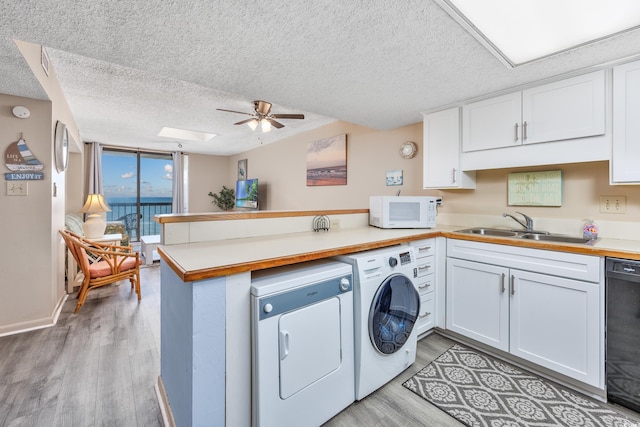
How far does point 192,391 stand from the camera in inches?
43.0

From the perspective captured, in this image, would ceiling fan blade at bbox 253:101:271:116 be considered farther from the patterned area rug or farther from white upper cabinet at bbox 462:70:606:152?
the patterned area rug

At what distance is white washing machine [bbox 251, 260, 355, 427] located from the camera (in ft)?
4.00

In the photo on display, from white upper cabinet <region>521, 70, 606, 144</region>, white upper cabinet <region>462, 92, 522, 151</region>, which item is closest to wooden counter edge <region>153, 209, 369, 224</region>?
white upper cabinet <region>462, 92, 522, 151</region>

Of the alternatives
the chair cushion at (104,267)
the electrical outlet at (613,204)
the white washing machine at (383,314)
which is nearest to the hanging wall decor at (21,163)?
the chair cushion at (104,267)

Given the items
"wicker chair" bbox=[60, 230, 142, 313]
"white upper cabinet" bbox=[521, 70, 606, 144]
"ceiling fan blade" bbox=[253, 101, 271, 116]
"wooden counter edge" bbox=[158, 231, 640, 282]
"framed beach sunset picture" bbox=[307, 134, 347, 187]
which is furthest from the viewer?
"framed beach sunset picture" bbox=[307, 134, 347, 187]

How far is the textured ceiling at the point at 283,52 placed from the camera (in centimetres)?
136

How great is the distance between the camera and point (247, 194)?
19.7ft

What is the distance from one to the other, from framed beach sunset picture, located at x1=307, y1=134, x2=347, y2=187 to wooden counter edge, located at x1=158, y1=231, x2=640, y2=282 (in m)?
2.08

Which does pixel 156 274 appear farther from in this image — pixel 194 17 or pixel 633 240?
pixel 633 240

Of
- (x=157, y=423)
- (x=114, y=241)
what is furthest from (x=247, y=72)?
(x=114, y=241)

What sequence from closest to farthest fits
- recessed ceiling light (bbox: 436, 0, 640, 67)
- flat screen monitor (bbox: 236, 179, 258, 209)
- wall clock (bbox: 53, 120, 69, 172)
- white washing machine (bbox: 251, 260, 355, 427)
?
white washing machine (bbox: 251, 260, 355, 427) → recessed ceiling light (bbox: 436, 0, 640, 67) → wall clock (bbox: 53, 120, 69, 172) → flat screen monitor (bbox: 236, 179, 258, 209)

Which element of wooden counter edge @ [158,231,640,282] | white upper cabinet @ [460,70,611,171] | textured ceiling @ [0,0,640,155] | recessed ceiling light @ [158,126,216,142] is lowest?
wooden counter edge @ [158,231,640,282]

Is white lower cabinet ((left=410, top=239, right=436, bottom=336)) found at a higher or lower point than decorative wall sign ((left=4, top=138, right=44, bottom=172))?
lower

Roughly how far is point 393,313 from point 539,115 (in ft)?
5.93
